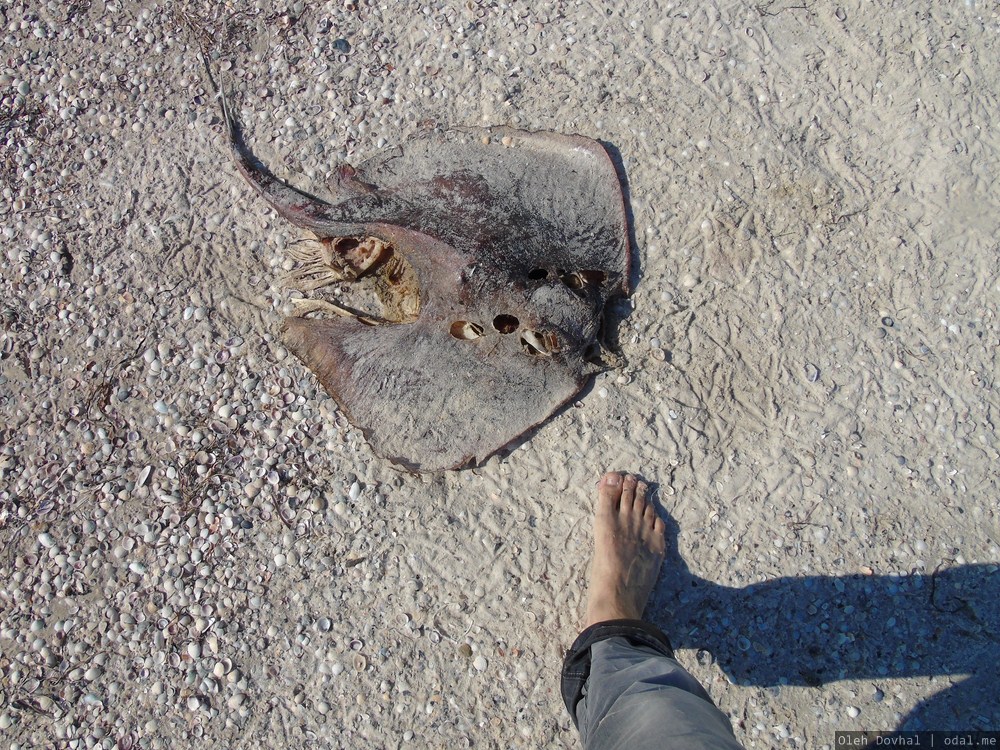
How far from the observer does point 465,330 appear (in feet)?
12.0

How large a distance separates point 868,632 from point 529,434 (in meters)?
2.25

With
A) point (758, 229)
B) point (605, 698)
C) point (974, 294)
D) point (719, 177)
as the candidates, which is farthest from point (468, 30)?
point (605, 698)

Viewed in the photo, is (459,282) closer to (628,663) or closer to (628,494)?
(628,494)

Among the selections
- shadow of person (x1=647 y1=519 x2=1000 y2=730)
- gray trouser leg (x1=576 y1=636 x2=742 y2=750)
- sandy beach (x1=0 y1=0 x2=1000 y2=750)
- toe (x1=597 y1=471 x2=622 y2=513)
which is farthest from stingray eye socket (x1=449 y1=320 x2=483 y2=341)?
shadow of person (x1=647 y1=519 x2=1000 y2=730)

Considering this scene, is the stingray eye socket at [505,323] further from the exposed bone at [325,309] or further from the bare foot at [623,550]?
the bare foot at [623,550]

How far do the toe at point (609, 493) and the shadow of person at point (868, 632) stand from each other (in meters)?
0.73

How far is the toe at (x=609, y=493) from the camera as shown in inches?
147

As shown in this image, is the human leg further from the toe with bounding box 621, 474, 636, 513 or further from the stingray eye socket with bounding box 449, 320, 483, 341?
the stingray eye socket with bounding box 449, 320, 483, 341

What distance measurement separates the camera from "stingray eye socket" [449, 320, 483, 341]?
3.63 meters

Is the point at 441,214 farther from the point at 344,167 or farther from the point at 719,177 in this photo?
the point at 719,177

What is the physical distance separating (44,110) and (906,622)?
22.3 ft

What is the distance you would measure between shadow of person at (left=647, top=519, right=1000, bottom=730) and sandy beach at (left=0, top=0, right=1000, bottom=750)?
0.02 metres

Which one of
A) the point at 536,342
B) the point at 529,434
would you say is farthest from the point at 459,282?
the point at 529,434

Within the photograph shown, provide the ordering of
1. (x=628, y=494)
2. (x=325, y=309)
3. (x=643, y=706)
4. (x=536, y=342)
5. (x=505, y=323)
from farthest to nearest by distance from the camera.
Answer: (x=325, y=309)
(x=628, y=494)
(x=505, y=323)
(x=536, y=342)
(x=643, y=706)
